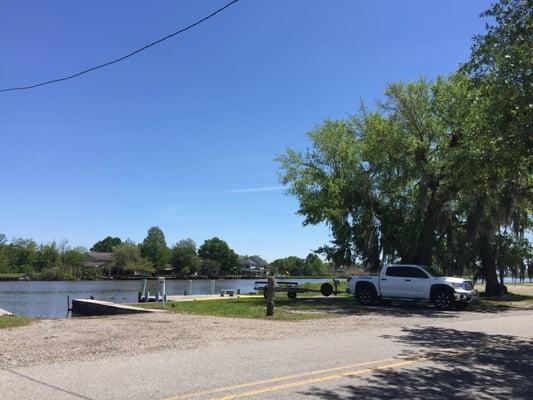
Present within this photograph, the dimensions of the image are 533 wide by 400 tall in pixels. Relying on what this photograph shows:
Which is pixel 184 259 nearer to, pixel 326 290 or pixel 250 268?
pixel 250 268

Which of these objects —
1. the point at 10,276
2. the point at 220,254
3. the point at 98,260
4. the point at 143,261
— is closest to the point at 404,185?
the point at 10,276

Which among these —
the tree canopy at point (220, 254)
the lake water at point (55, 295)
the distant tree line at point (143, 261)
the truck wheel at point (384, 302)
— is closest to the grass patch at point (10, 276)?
the distant tree line at point (143, 261)

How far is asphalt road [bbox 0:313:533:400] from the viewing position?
7.15 m

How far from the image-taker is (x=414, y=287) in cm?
2362

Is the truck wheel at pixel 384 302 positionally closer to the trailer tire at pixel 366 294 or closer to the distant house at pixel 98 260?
the trailer tire at pixel 366 294

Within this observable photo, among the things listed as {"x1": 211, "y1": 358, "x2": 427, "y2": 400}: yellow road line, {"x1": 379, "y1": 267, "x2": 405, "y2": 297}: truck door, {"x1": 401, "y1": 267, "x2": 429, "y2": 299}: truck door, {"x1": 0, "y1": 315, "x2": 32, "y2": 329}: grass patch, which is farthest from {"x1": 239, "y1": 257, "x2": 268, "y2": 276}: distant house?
{"x1": 211, "y1": 358, "x2": 427, "y2": 400}: yellow road line

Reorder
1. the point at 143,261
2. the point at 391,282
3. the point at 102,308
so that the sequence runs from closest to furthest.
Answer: the point at 391,282
the point at 102,308
the point at 143,261

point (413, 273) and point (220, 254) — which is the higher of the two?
point (220, 254)

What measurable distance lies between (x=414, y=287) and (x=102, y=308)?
50.4ft

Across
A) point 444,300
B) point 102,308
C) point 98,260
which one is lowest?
point 102,308

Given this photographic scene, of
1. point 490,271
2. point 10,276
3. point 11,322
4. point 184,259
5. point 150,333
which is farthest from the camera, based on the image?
point 184,259

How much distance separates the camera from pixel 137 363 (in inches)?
362

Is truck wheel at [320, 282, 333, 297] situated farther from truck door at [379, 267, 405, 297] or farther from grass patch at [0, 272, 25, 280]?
grass patch at [0, 272, 25, 280]

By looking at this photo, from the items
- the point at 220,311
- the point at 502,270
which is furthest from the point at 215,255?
the point at 220,311
